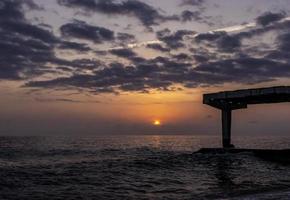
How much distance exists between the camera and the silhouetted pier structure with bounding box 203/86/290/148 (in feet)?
176

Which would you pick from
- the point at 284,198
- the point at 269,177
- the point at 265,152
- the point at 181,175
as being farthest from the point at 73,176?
the point at 265,152

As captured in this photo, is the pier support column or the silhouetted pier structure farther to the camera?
the pier support column

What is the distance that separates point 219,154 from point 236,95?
7785 mm

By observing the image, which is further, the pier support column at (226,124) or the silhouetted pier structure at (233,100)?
the pier support column at (226,124)

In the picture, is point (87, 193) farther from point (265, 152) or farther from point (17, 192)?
point (265, 152)

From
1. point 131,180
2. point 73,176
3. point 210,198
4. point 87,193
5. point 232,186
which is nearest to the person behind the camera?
point 210,198

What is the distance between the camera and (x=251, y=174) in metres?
32.3

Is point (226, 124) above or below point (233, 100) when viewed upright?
below

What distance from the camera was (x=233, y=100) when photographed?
A: 5847 centimetres

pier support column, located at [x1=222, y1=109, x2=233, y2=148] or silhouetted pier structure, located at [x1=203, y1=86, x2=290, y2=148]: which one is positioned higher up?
silhouetted pier structure, located at [x1=203, y1=86, x2=290, y2=148]

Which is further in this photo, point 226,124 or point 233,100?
point 226,124

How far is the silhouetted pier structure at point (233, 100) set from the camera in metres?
53.7

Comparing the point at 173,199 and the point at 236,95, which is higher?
the point at 236,95

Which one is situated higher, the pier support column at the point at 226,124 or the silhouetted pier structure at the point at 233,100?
the silhouetted pier structure at the point at 233,100
